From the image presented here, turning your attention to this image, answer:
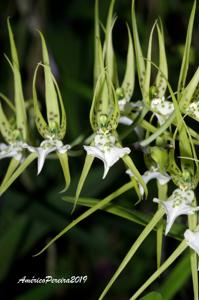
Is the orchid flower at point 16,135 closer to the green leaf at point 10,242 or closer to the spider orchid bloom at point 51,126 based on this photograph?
the spider orchid bloom at point 51,126

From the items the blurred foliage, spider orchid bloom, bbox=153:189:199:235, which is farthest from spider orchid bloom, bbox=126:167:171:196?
the blurred foliage

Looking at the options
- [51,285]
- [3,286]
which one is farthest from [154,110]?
[3,286]

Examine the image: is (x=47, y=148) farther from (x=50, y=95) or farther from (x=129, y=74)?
(x=129, y=74)

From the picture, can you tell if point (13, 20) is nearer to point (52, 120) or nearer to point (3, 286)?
point (3, 286)

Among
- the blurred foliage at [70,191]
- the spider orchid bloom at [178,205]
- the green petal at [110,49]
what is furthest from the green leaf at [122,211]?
the blurred foliage at [70,191]

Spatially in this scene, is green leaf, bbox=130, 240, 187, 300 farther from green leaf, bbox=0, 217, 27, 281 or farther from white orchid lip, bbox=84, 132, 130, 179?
green leaf, bbox=0, 217, 27, 281

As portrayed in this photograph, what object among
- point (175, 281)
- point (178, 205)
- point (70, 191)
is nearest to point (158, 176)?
point (178, 205)
